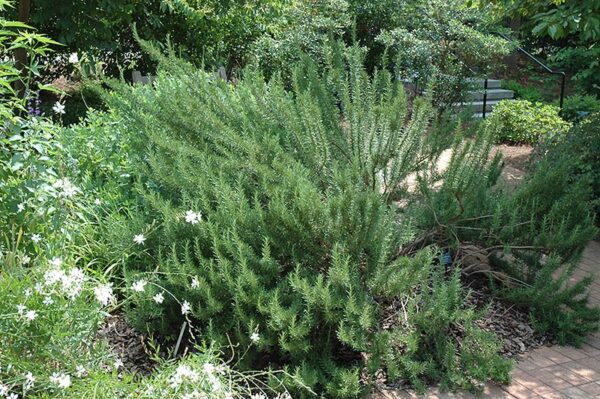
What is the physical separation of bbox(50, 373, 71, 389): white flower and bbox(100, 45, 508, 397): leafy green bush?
513 millimetres

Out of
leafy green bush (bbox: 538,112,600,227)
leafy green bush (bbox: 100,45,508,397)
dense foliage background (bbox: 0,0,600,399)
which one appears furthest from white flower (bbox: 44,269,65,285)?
leafy green bush (bbox: 538,112,600,227)

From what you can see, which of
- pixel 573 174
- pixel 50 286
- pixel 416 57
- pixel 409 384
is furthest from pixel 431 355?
pixel 416 57

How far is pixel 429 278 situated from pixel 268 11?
7.64m

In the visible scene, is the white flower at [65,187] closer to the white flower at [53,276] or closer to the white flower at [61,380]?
the white flower at [53,276]

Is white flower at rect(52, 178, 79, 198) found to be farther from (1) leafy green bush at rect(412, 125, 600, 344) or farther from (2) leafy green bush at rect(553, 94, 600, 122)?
(2) leafy green bush at rect(553, 94, 600, 122)

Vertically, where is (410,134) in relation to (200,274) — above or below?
above

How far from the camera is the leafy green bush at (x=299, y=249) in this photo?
4.16 m

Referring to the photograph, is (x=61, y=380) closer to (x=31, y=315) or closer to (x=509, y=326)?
(x=31, y=315)

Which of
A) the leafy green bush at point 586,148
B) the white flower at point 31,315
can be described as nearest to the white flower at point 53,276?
the white flower at point 31,315

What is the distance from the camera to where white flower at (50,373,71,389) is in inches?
128

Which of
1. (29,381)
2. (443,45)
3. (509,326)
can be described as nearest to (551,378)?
(509,326)

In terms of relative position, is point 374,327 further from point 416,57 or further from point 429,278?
point 416,57

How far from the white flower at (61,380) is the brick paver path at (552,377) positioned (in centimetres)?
169

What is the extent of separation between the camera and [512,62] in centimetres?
1922
